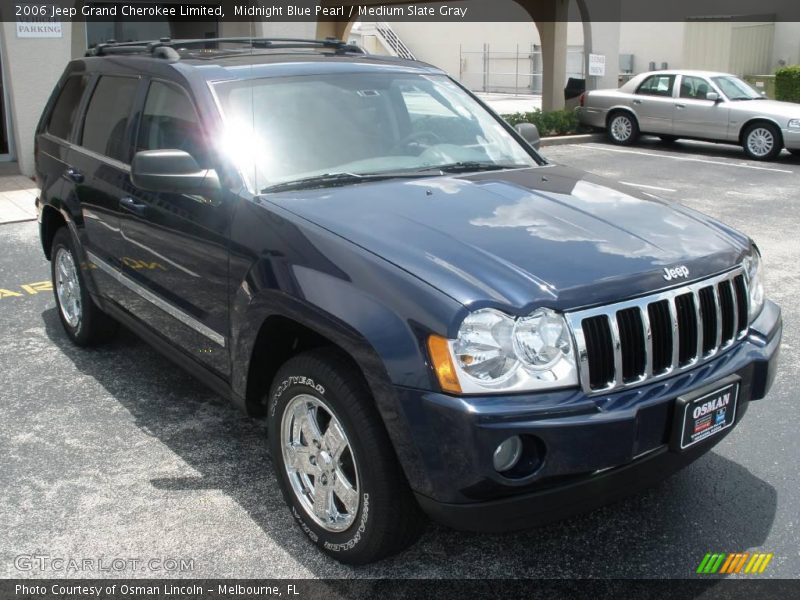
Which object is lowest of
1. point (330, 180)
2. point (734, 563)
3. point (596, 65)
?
point (734, 563)

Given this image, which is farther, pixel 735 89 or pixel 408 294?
pixel 735 89

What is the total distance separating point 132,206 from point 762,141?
43.7 ft

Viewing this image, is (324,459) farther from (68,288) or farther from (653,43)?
(653,43)

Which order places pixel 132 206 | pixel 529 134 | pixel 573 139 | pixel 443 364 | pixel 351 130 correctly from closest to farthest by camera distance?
pixel 443 364
pixel 351 130
pixel 132 206
pixel 529 134
pixel 573 139

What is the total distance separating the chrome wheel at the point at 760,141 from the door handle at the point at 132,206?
43.3 feet

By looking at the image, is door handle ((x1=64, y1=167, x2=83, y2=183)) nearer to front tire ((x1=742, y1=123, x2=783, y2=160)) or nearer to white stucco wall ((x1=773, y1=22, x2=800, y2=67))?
front tire ((x1=742, y1=123, x2=783, y2=160))

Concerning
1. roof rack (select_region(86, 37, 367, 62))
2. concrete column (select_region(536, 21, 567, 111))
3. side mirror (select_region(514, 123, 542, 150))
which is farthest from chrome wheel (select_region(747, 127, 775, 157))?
roof rack (select_region(86, 37, 367, 62))

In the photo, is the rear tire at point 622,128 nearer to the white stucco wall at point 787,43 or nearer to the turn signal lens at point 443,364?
the turn signal lens at point 443,364

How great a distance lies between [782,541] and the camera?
338 cm

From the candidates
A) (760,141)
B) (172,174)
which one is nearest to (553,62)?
(760,141)

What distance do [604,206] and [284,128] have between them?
4.75 ft

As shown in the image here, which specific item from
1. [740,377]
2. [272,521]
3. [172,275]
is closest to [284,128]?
[172,275]

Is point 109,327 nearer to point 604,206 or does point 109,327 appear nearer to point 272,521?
point 272,521

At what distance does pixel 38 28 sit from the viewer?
464 inches
